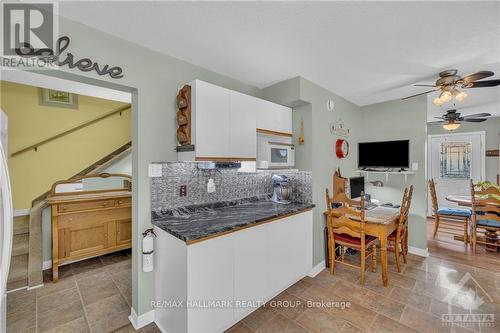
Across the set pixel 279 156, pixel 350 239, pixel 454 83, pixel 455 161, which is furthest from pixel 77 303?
→ pixel 455 161

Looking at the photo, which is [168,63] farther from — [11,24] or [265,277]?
[265,277]

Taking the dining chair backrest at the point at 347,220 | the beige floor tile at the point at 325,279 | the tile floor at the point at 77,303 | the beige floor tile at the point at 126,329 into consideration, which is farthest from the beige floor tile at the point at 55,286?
the dining chair backrest at the point at 347,220

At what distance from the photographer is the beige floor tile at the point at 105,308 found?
197 centimetres

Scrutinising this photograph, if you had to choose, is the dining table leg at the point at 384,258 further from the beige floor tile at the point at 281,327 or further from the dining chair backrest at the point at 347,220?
the beige floor tile at the point at 281,327

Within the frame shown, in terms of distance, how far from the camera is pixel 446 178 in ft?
17.2

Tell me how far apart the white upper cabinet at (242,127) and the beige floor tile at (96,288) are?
2024 mm

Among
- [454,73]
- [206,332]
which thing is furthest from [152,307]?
[454,73]

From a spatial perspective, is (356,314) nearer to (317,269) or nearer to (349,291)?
(349,291)

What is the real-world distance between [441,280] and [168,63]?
3838 mm

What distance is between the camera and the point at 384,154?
3.47 metres

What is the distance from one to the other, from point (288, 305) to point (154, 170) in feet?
6.03

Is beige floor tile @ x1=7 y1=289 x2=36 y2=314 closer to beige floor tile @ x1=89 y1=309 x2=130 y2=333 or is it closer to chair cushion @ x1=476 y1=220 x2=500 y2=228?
beige floor tile @ x1=89 y1=309 x2=130 y2=333

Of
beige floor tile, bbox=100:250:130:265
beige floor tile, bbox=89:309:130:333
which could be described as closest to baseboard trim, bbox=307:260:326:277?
beige floor tile, bbox=89:309:130:333

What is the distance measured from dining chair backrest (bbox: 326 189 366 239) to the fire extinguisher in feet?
6.35
